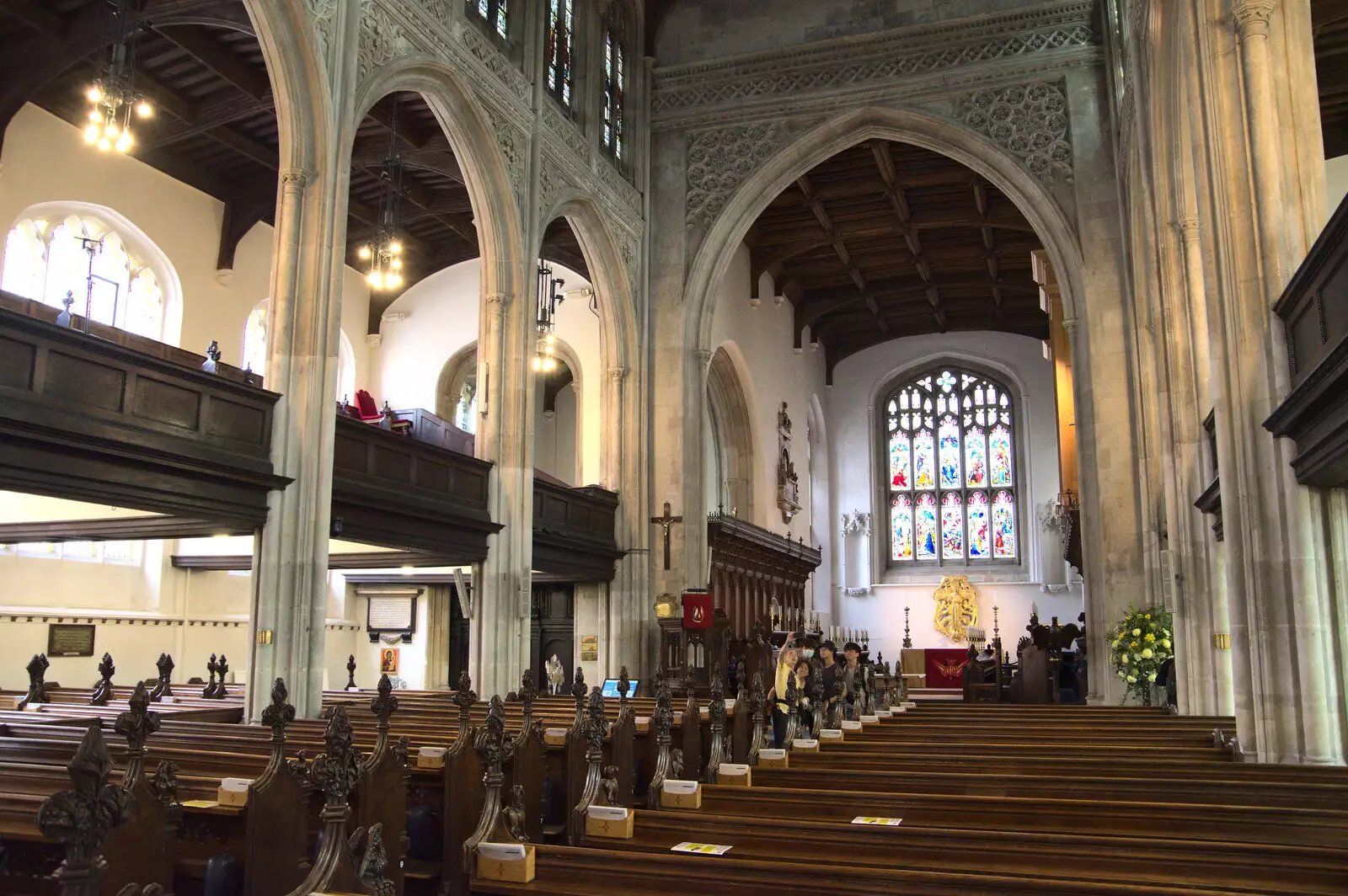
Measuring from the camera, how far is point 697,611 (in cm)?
1689

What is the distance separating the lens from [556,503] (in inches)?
607

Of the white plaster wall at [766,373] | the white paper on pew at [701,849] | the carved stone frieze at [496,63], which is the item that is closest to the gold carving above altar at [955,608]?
the white plaster wall at [766,373]

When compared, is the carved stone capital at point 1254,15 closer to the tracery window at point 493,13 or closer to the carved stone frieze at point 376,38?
the carved stone frieze at point 376,38

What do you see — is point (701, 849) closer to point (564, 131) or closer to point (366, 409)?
point (366, 409)

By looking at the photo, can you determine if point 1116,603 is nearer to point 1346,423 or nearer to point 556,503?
point 556,503

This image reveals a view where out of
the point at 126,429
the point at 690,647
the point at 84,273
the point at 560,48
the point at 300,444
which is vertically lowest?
the point at 690,647

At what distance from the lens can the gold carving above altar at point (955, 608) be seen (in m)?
28.1

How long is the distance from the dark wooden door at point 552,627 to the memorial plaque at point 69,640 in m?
6.67

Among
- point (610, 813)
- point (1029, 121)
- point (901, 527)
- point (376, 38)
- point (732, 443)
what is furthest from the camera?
point (901, 527)

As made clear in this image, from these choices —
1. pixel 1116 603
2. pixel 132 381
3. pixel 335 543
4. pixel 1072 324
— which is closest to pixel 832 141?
pixel 1072 324

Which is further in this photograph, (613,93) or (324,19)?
(613,93)

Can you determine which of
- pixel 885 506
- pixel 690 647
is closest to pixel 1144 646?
pixel 690 647

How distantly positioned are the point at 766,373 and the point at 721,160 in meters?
6.81

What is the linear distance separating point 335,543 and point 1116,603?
34.1 feet
